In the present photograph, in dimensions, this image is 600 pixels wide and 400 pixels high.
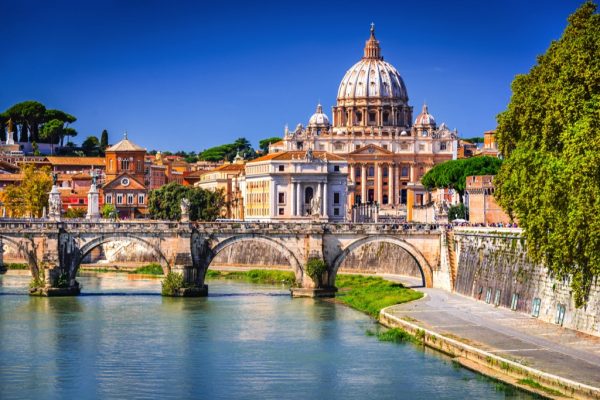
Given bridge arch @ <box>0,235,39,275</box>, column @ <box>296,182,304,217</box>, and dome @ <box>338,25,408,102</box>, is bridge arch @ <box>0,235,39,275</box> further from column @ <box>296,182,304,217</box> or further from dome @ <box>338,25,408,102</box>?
dome @ <box>338,25,408,102</box>

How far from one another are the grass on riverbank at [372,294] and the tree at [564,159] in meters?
9.83

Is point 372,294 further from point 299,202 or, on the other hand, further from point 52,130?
point 52,130

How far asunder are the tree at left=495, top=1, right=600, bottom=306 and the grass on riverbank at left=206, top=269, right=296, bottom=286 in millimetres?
30625

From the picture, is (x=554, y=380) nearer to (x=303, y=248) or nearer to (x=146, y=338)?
(x=146, y=338)

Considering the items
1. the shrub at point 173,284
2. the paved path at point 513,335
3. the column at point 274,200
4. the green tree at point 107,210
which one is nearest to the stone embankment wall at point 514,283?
the paved path at point 513,335

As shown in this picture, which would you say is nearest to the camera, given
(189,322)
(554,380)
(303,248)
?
(554,380)

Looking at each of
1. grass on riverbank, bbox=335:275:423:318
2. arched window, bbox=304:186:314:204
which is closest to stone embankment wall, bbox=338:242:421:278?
grass on riverbank, bbox=335:275:423:318

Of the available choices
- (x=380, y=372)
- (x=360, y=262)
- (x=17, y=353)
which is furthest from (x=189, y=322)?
(x=360, y=262)

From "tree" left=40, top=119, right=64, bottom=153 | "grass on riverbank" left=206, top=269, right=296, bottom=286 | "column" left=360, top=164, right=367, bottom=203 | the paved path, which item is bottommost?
the paved path

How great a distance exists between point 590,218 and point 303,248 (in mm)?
28090

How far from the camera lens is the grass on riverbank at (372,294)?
5652 centimetres

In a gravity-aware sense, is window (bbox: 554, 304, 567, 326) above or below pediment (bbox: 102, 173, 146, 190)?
below

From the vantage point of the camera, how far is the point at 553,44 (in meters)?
46.4

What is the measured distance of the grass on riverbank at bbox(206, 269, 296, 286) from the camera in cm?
7762
